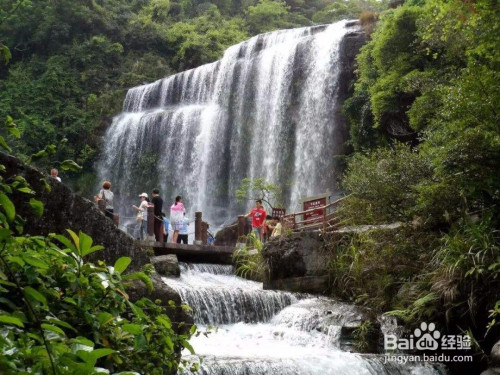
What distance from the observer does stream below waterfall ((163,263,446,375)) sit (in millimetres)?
6938

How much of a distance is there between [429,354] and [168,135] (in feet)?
62.5

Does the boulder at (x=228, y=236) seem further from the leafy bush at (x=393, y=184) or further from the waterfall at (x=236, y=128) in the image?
the leafy bush at (x=393, y=184)

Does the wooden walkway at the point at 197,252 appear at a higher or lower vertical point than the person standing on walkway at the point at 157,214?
lower

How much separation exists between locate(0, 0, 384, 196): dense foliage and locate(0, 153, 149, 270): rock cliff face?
2370 centimetres

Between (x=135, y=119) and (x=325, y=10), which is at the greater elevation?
(x=325, y=10)

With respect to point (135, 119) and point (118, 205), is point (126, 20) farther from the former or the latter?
point (118, 205)

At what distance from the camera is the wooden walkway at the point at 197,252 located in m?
15.1

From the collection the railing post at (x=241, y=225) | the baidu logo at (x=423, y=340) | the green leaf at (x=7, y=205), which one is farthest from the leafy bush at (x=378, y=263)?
the green leaf at (x=7, y=205)

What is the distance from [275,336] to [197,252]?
685 cm

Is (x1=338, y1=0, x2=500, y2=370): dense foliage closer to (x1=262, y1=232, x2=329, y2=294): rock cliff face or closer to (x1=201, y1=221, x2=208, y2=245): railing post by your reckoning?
(x1=262, y1=232, x2=329, y2=294): rock cliff face

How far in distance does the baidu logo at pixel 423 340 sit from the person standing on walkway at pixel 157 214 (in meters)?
7.37

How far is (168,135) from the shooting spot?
26.0 m

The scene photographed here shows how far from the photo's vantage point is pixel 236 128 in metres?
25.3

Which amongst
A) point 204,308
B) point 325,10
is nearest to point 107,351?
point 204,308
